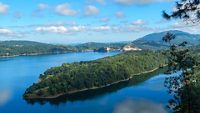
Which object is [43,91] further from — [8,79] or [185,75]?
[185,75]

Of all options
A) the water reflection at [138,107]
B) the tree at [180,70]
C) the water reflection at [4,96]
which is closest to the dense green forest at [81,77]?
the water reflection at [4,96]

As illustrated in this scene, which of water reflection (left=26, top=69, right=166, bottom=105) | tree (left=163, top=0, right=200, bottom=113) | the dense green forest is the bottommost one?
water reflection (left=26, top=69, right=166, bottom=105)

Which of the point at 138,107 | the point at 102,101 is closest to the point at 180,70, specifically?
the point at 138,107

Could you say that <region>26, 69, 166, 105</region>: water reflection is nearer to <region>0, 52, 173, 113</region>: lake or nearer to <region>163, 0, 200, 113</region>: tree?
<region>0, 52, 173, 113</region>: lake

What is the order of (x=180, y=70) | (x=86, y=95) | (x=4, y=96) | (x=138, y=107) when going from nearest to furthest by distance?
(x=180, y=70) < (x=138, y=107) < (x=86, y=95) < (x=4, y=96)

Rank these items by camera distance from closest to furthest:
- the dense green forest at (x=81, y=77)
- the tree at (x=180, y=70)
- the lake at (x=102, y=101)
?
the tree at (x=180, y=70)
the lake at (x=102, y=101)
the dense green forest at (x=81, y=77)

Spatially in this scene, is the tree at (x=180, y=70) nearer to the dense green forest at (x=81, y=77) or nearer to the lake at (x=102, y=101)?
the lake at (x=102, y=101)

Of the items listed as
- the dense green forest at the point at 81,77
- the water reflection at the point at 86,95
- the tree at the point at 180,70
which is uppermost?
the tree at the point at 180,70

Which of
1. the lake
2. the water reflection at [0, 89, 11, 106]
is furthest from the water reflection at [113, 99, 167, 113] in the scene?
the water reflection at [0, 89, 11, 106]

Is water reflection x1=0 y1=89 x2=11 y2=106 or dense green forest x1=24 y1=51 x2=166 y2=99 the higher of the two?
dense green forest x1=24 y1=51 x2=166 y2=99

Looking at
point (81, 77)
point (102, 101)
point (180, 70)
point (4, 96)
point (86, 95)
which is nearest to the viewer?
point (180, 70)

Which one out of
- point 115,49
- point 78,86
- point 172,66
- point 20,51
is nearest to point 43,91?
point 78,86

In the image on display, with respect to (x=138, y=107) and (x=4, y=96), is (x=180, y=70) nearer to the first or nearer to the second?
(x=138, y=107)
